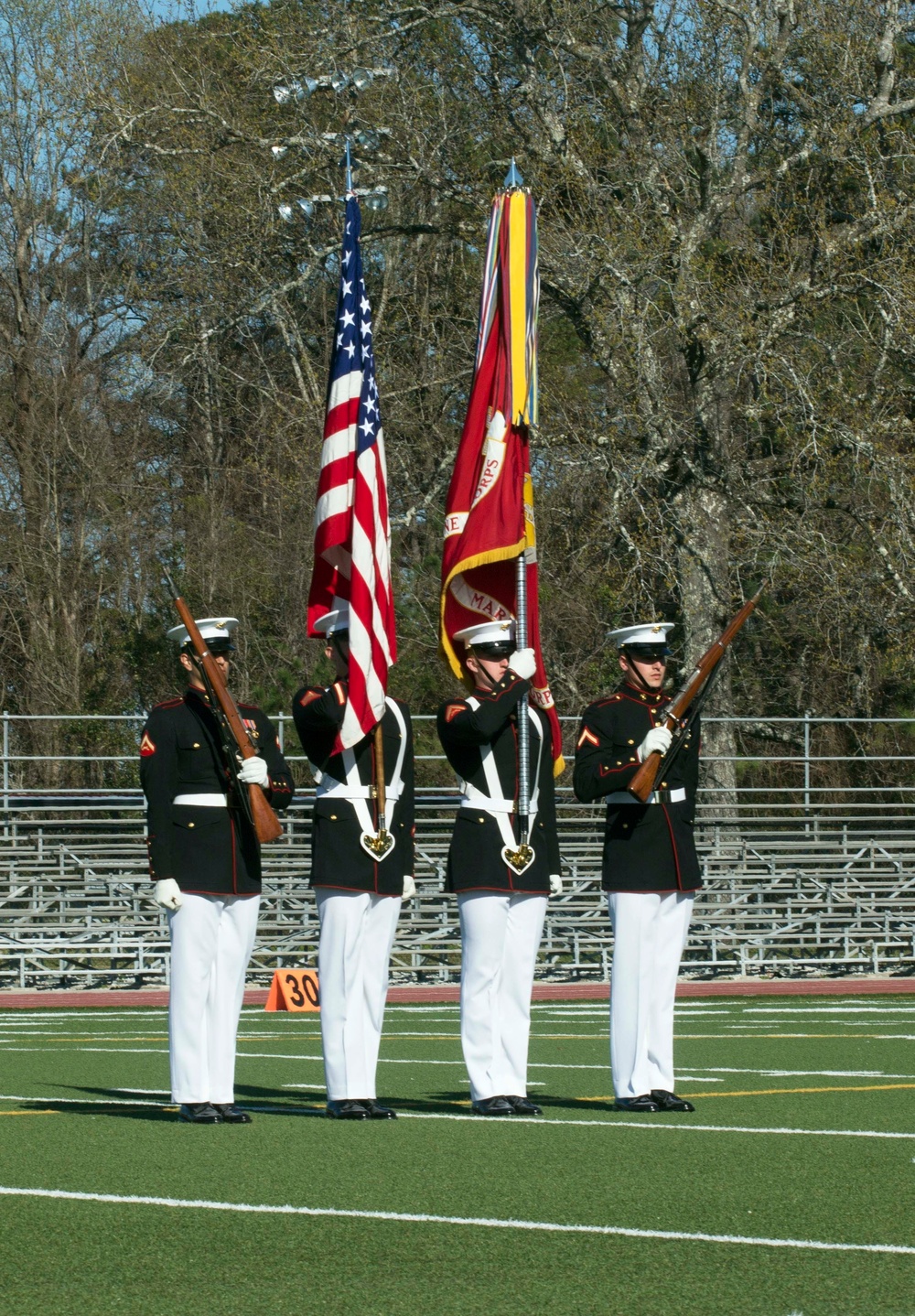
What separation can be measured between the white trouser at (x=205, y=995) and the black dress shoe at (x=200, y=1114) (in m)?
0.02

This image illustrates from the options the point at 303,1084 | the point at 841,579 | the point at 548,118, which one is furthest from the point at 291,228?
the point at 303,1084

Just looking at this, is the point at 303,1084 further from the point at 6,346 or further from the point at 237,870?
the point at 6,346

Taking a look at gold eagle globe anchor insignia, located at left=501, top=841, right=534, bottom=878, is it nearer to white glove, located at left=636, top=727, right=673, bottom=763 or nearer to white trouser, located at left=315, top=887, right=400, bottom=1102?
white trouser, located at left=315, top=887, right=400, bottom=1102

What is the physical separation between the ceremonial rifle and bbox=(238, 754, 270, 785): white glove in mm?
33

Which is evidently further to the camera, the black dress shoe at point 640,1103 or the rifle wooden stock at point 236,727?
the black dress shoe at point 640,1103

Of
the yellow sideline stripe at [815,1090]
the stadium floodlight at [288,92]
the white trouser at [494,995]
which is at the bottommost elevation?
the yellow sideline stripe at [815,1090]

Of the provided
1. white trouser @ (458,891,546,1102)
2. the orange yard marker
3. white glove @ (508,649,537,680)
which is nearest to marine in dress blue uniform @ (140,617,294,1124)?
white trouser @ (458,891,546,1102)

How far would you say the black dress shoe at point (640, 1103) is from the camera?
7734 mm

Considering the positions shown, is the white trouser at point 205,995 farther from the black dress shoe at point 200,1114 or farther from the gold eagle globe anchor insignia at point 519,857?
the gold eagle globe anchor insignia at point 519,857

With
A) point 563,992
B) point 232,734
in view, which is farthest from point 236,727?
point 563,992

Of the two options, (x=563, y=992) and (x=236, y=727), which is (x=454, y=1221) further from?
(x=563, y=992)

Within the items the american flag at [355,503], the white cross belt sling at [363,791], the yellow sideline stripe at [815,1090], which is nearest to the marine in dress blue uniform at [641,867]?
the white cross belt sling at [363,791]

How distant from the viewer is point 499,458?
351 inches

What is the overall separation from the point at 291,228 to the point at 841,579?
8745 mm
